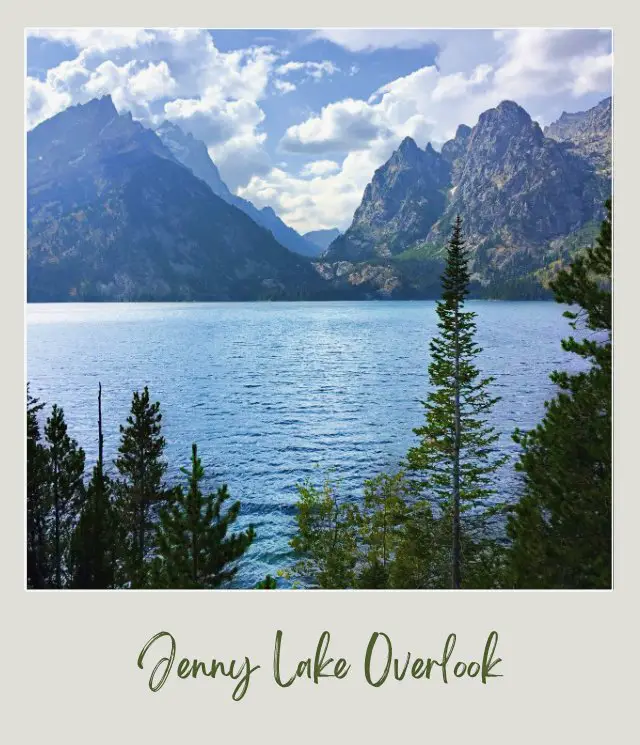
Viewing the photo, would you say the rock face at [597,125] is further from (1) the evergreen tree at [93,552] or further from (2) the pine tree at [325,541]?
(1) the evergreen tree at [93,552]

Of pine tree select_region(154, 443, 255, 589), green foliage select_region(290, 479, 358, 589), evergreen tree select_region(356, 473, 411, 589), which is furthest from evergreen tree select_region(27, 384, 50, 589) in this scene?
evergreen tree select_region(356, 473, 411, 589)

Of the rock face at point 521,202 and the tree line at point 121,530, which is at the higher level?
the rock face at point 521,202

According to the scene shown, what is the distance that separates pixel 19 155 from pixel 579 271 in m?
10.8

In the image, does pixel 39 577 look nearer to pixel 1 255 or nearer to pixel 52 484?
pixel 52 484

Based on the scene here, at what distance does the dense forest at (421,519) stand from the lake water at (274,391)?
3.72 metres

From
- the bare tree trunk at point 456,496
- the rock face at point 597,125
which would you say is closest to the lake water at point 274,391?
the bare tree trunk at point 456,496

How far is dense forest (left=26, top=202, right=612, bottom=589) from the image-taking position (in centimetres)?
982

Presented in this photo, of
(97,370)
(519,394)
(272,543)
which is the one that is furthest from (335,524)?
(97,370)

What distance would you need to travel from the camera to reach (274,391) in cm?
4903

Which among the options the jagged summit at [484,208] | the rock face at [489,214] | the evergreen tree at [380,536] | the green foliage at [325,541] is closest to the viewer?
the evergreen tree at [380,536]

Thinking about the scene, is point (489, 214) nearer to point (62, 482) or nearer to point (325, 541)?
point (325, 541)

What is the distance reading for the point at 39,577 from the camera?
424 inches

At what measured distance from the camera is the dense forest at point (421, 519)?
982 centimetres

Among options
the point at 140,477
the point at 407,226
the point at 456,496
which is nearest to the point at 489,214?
the point at 407,226
